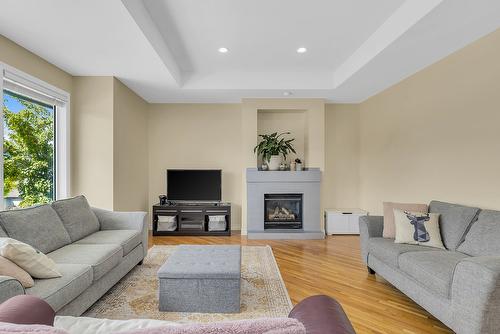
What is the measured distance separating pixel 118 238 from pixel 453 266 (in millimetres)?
3160

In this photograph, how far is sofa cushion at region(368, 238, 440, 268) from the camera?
2.82 m

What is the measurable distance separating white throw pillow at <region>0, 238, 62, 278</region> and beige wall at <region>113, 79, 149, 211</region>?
228cm

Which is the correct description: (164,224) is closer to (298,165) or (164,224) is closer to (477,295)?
(298,165)

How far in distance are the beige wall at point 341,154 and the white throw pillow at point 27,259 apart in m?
4.84

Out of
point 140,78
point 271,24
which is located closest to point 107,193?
point 140,78

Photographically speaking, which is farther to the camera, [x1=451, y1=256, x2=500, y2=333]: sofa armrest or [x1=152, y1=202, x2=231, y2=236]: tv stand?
[x1=152, y1=202, x2=231, y2=236]: tv stand

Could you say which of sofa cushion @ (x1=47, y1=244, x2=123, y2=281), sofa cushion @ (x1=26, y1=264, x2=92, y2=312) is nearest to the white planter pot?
sofa cushion @ (x1=47, y1=244, x2=123, y2=281)

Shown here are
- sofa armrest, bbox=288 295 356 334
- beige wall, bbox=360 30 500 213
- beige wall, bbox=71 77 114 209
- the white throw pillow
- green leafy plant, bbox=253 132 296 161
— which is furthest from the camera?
green leafy plant, bbox=253 132 296 161

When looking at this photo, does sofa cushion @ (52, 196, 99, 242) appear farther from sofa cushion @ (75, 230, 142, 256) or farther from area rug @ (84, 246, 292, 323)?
area rug @ (84, 246, 292, 323)

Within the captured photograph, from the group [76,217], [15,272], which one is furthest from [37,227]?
[15,272]

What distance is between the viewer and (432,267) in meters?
2.34

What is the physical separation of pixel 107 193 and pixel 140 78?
177 centimetres

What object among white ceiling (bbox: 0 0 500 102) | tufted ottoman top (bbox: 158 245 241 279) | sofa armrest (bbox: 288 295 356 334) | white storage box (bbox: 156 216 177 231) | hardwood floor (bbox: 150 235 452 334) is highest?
white ceiling (bbox: 0 0 500 102)

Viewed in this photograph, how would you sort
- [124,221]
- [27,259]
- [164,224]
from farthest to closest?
[164,224] → [124,221] → [27,259]
